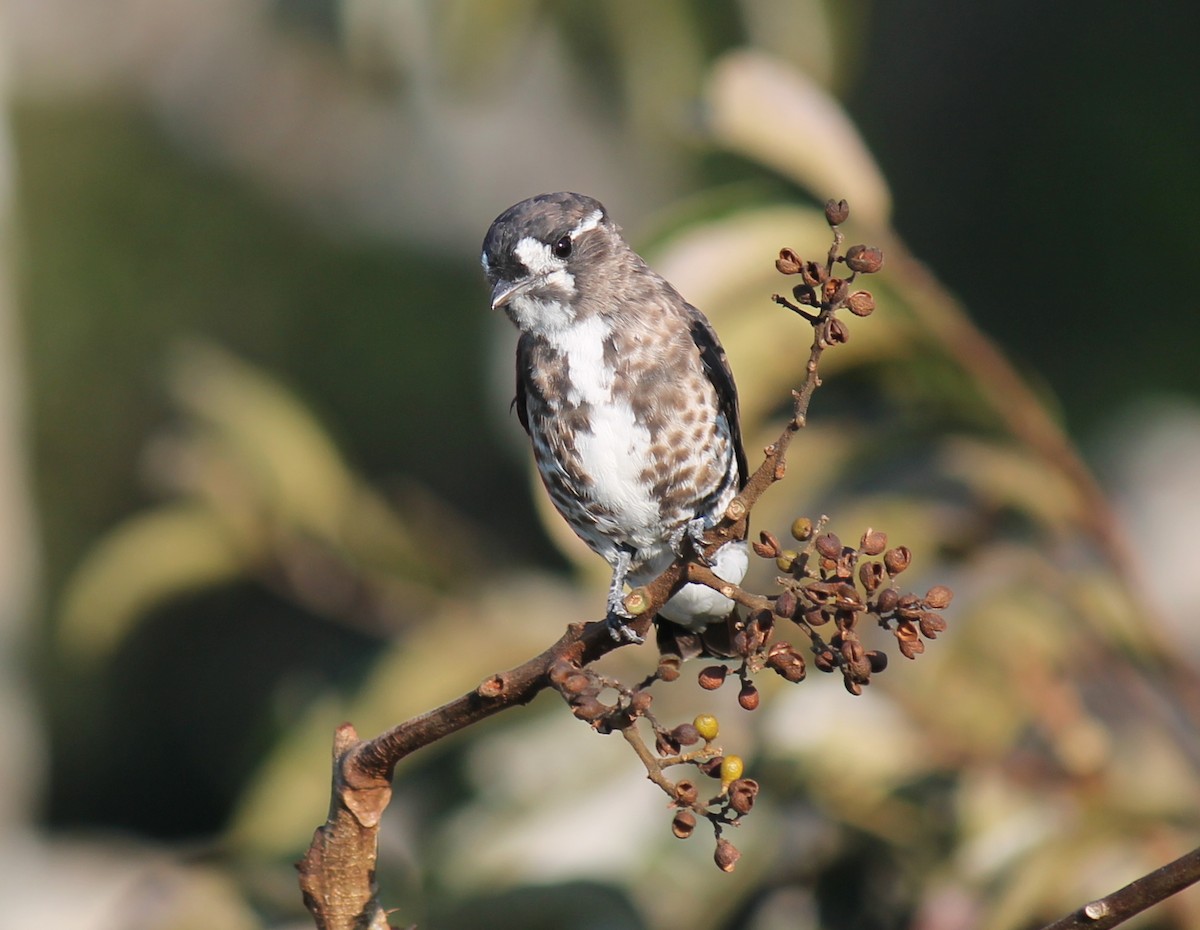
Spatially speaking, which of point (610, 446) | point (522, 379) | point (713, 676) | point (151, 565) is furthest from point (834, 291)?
point (151, 565)

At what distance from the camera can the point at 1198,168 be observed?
465 inches

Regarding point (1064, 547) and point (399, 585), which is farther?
point (399, 585)

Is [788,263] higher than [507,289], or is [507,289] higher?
[507,289]

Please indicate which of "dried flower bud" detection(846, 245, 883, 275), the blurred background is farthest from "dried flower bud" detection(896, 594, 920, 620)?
the blurred background

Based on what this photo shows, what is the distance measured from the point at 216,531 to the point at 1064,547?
6.72ft

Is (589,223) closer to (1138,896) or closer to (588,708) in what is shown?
(588,708)

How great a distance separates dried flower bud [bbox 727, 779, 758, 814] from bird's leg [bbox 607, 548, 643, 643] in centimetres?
19

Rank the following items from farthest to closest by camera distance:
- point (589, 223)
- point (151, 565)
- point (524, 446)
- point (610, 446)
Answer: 1. point (524, 446)
2. point (151, 565)
3. point (589, 223)
4. point (610, 446)

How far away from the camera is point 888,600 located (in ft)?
4.95

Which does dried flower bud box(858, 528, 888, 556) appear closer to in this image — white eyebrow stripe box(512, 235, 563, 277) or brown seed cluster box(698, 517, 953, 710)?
brown seed cluster box(698, 517, 953, 710)

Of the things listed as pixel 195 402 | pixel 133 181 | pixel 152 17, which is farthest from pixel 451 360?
pixel 195 402

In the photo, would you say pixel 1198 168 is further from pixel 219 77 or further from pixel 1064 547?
pixel 1064 547

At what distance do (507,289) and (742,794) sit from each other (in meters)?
1.17

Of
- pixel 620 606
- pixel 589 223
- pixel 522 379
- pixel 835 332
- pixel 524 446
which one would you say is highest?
pixel 524 446
